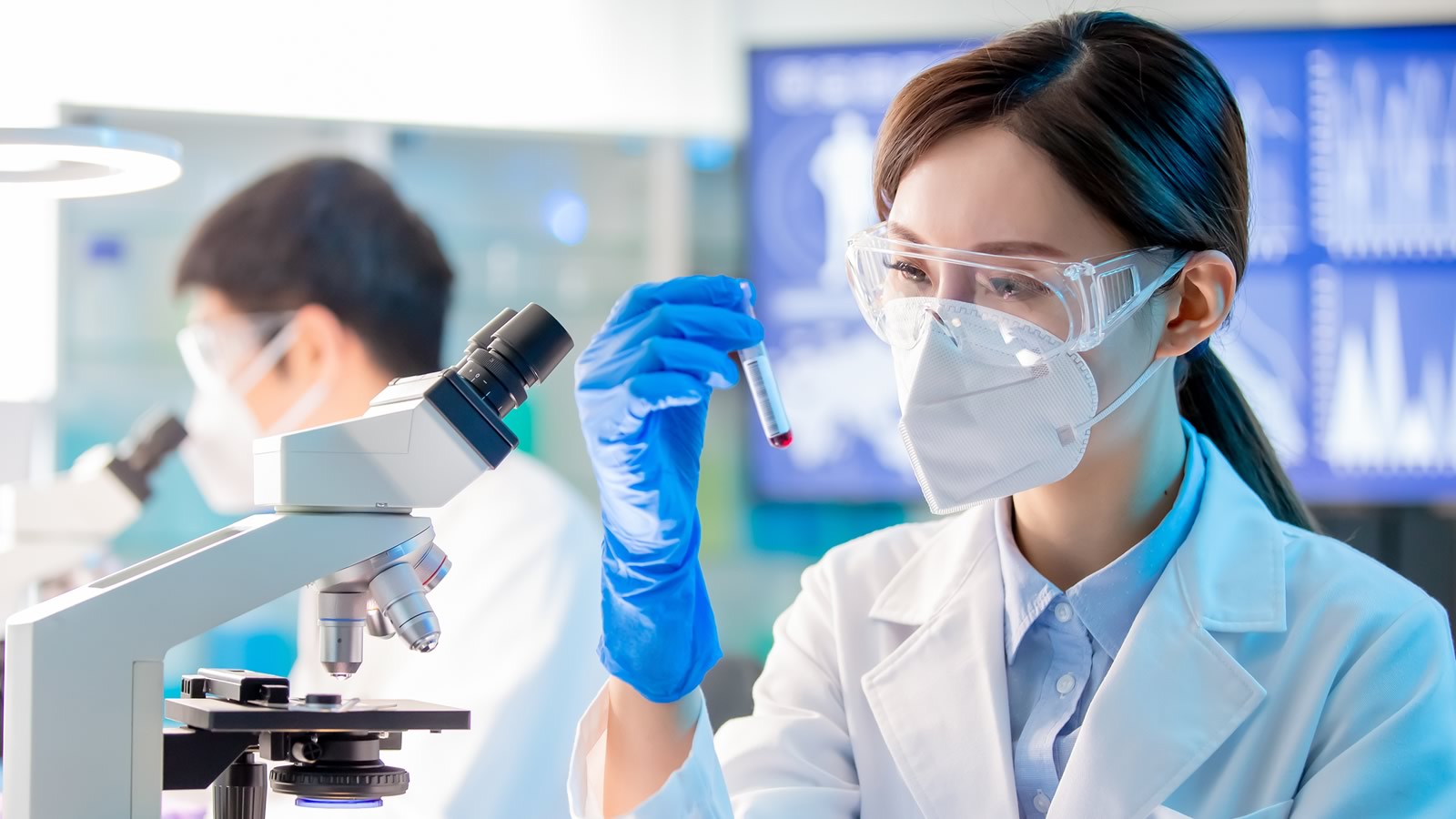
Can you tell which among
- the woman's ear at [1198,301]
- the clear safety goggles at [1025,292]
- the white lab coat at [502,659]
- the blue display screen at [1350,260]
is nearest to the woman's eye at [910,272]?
the clear safety goggles at [1025,292]

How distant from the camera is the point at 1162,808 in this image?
1.11 m

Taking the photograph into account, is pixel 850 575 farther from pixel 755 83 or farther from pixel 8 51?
pixel 8 51

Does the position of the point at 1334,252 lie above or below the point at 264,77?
below

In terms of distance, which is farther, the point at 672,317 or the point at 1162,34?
the point at 1162,34

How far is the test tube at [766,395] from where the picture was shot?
1.01m

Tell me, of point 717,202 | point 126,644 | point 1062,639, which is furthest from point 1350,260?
point 126,644

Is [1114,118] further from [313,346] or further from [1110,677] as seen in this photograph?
[313,346]

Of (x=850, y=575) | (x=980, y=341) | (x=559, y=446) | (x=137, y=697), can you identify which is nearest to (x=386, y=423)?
(x=137, y=697)

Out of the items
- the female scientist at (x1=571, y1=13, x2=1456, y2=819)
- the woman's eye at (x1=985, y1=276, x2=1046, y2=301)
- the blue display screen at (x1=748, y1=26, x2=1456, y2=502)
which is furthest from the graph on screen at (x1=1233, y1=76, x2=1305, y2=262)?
the woman's eye at (x1=985, y1=276, x2=1046, y2=301)

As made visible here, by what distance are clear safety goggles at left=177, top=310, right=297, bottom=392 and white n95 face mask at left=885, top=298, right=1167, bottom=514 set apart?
4.02 ft

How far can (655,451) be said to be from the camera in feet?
3.31

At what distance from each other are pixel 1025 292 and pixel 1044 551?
1.09ft

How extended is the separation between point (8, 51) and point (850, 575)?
9.99ft

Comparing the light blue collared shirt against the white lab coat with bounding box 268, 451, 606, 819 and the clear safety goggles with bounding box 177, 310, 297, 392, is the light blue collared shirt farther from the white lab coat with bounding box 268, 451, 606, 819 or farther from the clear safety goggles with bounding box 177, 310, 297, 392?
the clear safety goggles with bounding box 177, 310, 297, 392
